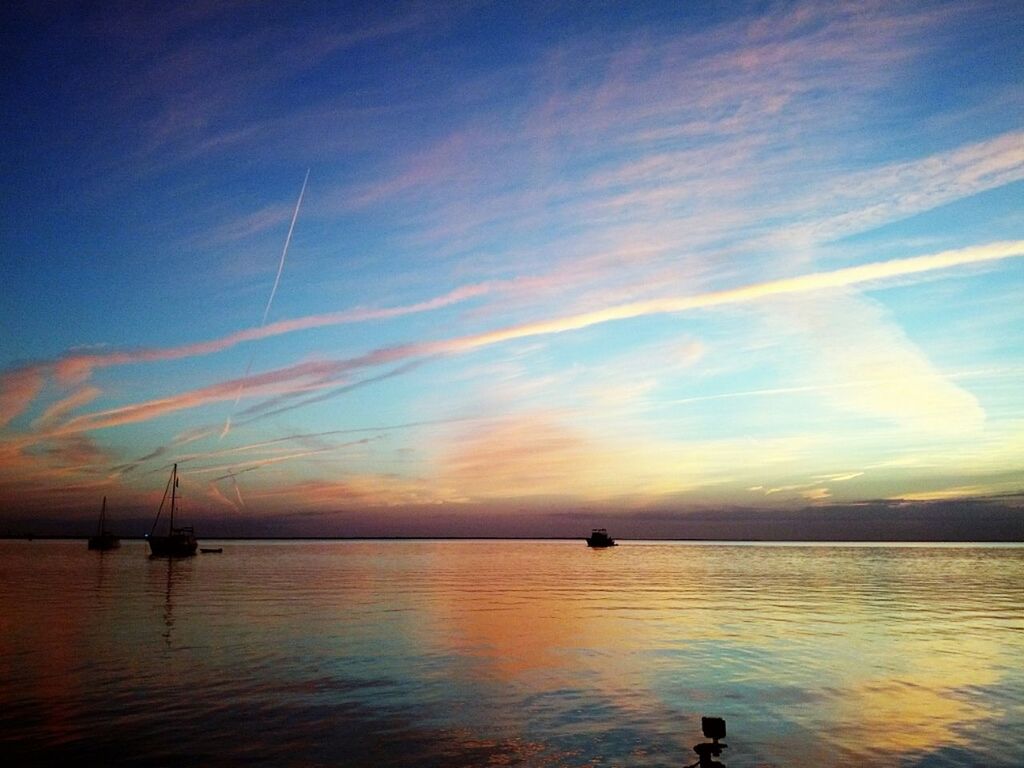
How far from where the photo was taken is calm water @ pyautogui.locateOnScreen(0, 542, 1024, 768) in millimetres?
20625

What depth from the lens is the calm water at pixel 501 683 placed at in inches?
812

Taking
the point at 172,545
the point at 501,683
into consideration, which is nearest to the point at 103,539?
the point at 172,545

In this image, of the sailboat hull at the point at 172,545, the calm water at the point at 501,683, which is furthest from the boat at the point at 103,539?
the calm water at the point at 501,683

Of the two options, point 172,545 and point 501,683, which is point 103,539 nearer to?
point 172,545

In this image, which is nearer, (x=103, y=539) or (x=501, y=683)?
(x=501, y=683)

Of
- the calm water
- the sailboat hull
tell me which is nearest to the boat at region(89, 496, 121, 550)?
the sailboat hull

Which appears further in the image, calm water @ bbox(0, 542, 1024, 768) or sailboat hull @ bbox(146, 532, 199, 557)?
sailboat hull @ bbox(146, 532, 199, 557)

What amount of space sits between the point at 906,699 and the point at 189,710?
988 inches

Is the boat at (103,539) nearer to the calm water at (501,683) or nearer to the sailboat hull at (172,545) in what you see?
the sailboat hull at (172,545)

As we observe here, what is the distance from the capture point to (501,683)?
2953 centimetres

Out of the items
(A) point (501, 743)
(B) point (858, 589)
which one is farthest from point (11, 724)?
(B) point (858, 589)

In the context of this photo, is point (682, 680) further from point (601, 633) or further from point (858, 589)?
point (858, 589)

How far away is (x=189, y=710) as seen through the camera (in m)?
24.3

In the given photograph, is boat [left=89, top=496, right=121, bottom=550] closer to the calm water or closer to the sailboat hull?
the sailboat hull
